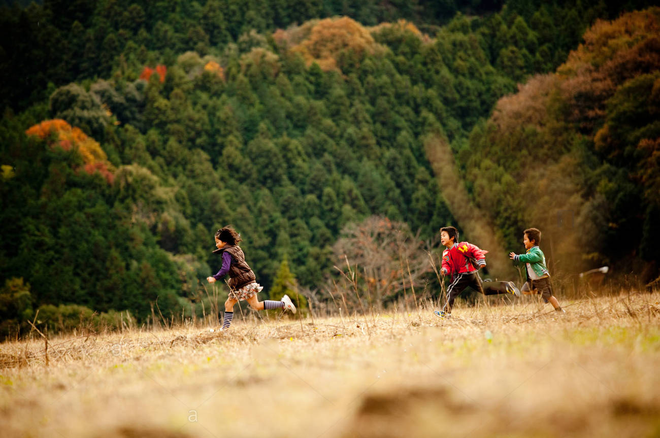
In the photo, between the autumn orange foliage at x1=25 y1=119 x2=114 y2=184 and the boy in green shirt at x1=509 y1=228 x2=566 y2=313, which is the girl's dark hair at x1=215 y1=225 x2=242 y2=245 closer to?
the boy in green shirt at x1=509 y1=228 x2=566 y2=313

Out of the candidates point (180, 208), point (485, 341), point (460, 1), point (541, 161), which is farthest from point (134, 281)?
point (460, 1)

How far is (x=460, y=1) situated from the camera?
64250 mm

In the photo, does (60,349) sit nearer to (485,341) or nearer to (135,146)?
(485,341)

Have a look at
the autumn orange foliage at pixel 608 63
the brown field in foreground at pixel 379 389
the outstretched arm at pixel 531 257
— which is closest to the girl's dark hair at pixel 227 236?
the brown field in foreground at pixel 379 389

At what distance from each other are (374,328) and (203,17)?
56.8 metres

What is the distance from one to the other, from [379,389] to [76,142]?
39429mm

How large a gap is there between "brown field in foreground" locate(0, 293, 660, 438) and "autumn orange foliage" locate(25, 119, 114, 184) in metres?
34.8

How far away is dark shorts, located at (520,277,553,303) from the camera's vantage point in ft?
22.6

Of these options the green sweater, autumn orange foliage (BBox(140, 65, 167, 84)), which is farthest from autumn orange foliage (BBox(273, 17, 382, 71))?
the green sweater

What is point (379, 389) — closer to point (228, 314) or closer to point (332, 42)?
point (228, 314)

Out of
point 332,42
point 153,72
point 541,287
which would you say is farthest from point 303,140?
point 541,287

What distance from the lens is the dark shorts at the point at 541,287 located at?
271 inches

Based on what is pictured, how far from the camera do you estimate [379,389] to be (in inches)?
133

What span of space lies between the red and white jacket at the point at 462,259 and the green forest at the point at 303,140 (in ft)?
40.7
